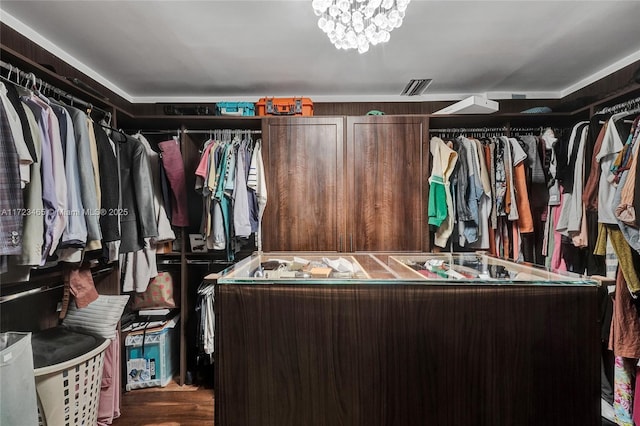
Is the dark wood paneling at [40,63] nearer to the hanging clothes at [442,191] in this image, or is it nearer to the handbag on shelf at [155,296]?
the handbag on shelf at [155,296]

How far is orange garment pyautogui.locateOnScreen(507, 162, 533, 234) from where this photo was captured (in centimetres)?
218

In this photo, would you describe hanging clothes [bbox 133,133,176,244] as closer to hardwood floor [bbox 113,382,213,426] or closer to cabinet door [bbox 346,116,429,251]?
hardwood floor [bbox 113,382,213,426]

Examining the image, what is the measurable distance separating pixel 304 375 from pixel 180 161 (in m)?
1.91

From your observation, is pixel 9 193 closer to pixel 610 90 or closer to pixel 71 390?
pixel 71 390

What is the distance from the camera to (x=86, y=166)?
1.55m

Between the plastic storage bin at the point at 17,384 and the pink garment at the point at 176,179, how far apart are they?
1.14 meters

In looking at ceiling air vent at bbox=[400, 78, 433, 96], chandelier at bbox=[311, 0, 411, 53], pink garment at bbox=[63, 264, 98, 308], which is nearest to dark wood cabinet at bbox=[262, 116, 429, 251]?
ceiling air vent at bbox=[400, 78, 433, 96]

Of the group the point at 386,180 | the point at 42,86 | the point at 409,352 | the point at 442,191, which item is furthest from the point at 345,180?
the point at 42,86

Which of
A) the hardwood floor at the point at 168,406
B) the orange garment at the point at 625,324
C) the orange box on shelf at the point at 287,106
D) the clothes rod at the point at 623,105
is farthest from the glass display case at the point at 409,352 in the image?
the orange box on shelf at the point at 287,106

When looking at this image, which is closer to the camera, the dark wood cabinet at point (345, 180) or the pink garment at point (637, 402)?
the pink garment at point (637, 402)

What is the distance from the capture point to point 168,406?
6.84ft

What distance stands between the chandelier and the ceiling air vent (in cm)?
123

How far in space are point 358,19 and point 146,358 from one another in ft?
8.71

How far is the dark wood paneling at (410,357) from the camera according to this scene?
909 millimetres
